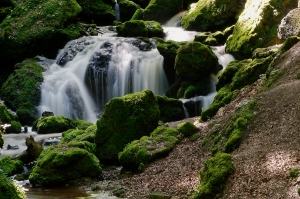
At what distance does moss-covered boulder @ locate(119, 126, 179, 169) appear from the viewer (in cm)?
1247

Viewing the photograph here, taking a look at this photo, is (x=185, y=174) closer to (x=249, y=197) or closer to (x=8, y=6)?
(x=249, y=197)

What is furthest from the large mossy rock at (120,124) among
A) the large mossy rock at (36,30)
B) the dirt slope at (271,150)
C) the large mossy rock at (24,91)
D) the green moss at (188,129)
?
the large mossy rock at (36,30)

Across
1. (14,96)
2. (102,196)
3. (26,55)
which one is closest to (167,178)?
(102,196)

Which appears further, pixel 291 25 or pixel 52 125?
pixel 52 125

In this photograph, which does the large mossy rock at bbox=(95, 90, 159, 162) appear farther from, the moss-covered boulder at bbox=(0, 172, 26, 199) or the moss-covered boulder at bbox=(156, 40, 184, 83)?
the moss-covered boulder at bbox=(156, 40, 184, 83)

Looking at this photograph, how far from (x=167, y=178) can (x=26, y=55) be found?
2229 cm

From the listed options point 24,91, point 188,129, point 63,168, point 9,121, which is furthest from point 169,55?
point 63,168

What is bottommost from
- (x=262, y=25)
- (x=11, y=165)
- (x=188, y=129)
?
(x=11, y=165)

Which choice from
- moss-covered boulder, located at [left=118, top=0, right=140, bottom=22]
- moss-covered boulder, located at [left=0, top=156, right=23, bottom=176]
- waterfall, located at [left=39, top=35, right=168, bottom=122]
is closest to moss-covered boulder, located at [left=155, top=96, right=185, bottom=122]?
waterfall, located at [left=39, top=35, right=168, bottom=122]

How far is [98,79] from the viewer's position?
1034 inches

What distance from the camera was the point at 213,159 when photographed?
880cm

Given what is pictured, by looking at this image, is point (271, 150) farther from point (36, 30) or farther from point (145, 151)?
point (36, 30)

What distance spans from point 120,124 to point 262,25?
11786 millimetres

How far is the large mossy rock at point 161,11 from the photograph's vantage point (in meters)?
36.5
